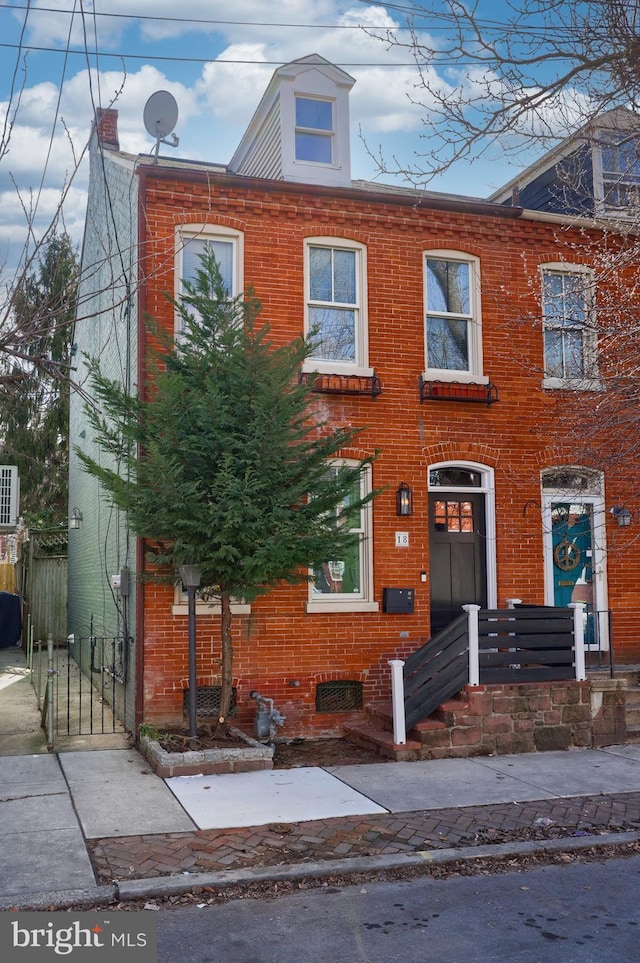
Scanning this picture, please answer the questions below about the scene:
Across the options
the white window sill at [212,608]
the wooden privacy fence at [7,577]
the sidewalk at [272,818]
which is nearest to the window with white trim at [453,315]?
the white window sill at [212,608]

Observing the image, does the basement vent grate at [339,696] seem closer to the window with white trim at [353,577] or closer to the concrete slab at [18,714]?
the window with white trim at [353,577]

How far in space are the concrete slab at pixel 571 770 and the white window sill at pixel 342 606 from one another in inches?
95.2

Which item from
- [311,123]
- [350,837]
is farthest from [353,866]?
[311,123]

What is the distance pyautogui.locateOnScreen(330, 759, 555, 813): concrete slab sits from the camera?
8.27 meters

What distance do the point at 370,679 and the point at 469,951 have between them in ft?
20.9

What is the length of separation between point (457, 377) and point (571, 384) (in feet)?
5.37

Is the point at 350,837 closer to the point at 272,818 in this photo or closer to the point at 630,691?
the point at 272,818

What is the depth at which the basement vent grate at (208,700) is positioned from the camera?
10789mm

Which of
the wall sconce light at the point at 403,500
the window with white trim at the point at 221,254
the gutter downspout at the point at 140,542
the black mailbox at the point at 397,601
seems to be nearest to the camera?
the gutter downspout at the point at 140,542

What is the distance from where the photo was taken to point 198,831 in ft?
24.1

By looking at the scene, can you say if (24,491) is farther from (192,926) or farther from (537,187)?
(192,926)

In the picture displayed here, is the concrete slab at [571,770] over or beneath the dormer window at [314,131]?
beneath

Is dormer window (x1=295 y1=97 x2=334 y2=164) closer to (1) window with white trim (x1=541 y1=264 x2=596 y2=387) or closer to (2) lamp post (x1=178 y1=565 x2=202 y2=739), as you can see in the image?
(1) window with white trim (x1=541 y1=264 x2=596 y2=387)

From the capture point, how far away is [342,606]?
11.5 meters
